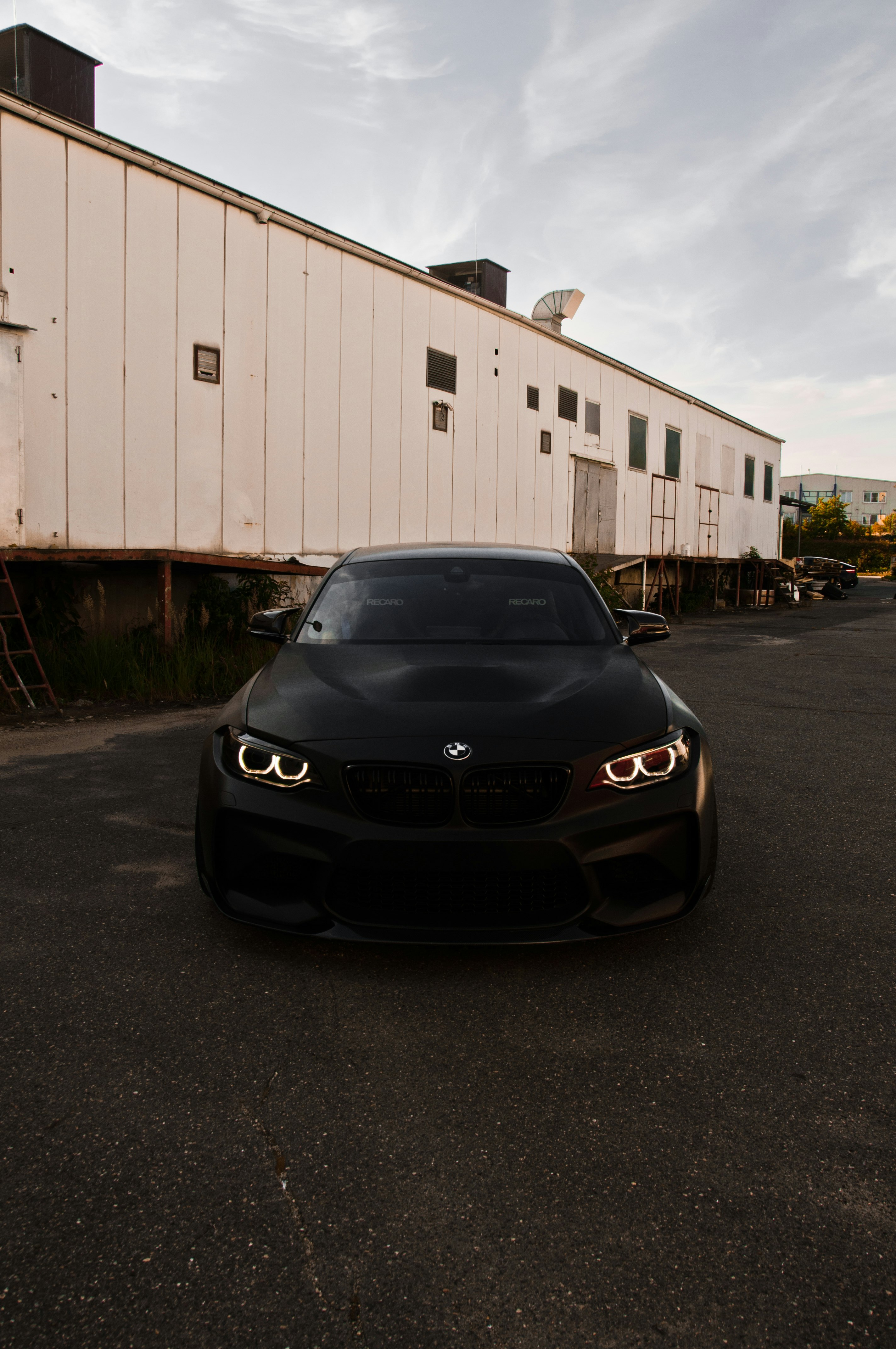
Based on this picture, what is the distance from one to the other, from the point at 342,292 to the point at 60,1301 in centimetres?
1138

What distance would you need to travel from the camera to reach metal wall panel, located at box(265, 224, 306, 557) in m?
10.7

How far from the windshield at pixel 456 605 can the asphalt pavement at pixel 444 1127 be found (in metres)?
1.21

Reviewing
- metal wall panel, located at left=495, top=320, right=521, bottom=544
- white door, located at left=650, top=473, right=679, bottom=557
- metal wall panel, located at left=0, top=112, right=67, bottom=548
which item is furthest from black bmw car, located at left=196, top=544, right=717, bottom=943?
white door, located at left=650, top=473, right=679, bottom=557

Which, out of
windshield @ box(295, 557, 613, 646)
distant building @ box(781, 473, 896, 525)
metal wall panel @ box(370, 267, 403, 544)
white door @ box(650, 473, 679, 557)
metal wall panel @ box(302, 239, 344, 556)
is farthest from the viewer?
distant building @ box(781, 473, 896, 525)

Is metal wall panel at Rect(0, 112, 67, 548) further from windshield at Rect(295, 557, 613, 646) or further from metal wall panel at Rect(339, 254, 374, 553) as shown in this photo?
windshield at Rect(295, 557, 613, 646)

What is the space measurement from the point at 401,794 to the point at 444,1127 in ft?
3.16

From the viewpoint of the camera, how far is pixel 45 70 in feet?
34.2

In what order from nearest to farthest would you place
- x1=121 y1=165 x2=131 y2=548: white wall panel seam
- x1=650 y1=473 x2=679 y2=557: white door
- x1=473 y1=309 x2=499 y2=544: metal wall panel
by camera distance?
x1=121 y1=165 x2=131 y2=548: white wall panel seam
x1=473 y1=309 x2=499 y2=544: metal wall panel
x1=650 y1=473 x2=679 y2=557: white door

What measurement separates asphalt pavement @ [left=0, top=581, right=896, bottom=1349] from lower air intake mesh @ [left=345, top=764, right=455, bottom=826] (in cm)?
52

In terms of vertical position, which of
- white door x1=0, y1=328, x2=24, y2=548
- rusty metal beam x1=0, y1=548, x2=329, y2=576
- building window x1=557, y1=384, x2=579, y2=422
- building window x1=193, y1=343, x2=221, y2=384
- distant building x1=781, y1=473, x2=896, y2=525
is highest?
distant building x1=781, y1=473, x2=896, y2=525

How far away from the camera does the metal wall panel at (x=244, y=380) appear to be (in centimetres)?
1025

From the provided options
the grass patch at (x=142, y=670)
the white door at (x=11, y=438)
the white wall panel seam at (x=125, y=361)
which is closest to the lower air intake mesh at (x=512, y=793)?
the grass patch at (x=142, y=670)

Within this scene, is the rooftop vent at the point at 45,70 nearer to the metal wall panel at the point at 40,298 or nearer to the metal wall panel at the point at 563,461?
the metal wall panel at the point at 40,298

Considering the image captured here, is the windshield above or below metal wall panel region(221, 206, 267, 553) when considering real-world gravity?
below
